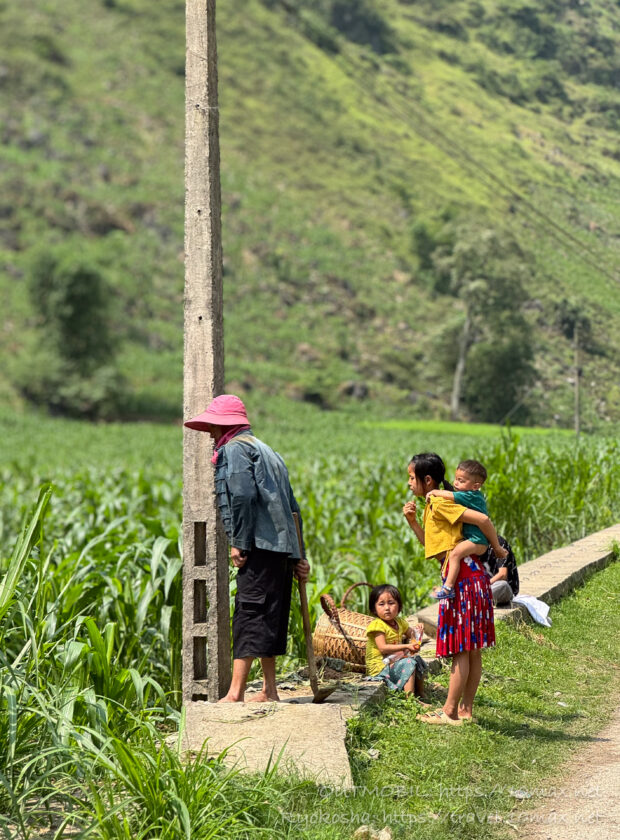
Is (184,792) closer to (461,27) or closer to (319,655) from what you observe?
(319,655)

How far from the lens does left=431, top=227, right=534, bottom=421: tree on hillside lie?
4431cm

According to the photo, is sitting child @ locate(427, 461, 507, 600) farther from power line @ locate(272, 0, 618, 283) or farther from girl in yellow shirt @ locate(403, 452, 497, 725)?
power line @ locate(272, 0, 618, 283)

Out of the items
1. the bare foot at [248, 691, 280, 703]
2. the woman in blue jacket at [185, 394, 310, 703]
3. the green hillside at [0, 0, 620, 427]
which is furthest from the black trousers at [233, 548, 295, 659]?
the green hillside at [0, 0, 620, 427]

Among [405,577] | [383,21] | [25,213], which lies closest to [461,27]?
[383,21]

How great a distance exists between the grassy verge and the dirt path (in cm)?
7

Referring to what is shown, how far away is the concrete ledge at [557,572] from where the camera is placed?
22.9 ft

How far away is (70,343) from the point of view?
5869 cm

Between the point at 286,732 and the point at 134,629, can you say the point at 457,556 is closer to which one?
the point at 286,732

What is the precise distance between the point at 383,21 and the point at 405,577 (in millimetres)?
111415

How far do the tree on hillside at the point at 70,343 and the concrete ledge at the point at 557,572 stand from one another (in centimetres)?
4909

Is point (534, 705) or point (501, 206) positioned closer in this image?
point (534, 705)

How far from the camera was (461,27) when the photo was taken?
83812 millimetres

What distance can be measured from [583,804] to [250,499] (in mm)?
1942

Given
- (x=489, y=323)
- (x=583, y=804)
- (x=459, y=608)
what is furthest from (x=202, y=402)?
(x=489, y=323)
